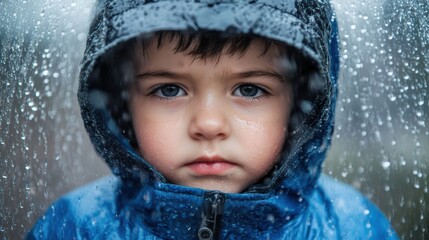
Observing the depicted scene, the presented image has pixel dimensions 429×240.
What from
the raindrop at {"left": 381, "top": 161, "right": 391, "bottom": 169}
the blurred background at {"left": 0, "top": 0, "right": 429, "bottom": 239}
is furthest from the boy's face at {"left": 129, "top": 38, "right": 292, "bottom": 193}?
the raindrop at {"left": 381, "top": 161, "right": 391, "bottom": 169}

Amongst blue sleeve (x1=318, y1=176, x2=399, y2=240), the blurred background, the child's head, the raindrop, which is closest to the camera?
the child's head

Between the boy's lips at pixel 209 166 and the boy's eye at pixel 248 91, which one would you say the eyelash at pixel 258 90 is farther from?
the boy's lips at pixel 209 166

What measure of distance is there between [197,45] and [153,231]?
1.42 ft

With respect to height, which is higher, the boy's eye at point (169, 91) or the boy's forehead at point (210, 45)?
the boy's forehead at point (210, 45)

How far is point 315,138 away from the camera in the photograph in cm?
132

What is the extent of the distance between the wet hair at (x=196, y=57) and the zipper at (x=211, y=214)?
0.77 feet

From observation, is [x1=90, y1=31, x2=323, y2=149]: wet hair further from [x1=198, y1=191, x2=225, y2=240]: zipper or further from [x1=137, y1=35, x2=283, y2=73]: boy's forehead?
[x1=198, y1=191, x2=225, y2=240]: zipper

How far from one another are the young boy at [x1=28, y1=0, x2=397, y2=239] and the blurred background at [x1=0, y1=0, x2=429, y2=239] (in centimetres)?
62

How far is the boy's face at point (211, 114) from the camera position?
1212mm

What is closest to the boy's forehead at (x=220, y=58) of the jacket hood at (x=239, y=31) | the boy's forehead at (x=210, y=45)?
the boy's forehead at (x=210, y=45)

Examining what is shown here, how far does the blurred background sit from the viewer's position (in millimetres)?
1918

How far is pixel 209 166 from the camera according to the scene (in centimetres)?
124

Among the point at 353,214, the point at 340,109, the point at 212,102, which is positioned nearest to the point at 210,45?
the point at 212,102

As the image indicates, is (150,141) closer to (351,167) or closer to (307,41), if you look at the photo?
(307,41)
